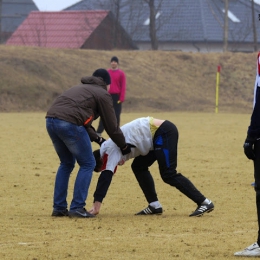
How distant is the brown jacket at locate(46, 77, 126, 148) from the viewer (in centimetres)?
916

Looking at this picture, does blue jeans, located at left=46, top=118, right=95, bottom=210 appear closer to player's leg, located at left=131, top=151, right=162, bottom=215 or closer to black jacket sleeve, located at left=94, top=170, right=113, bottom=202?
black jacket sleeve, located at left=94, top=170, right=113, bottom=202

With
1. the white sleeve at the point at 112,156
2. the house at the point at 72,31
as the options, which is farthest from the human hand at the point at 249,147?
the house at the point at 72,31

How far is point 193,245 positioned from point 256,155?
1.11 m

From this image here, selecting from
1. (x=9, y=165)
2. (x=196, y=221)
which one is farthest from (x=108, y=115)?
(x=9, y=165)

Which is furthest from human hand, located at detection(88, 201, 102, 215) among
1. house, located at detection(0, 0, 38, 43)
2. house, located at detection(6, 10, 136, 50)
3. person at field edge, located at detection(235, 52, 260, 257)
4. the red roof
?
house, located at detection(0, 0, 38, 43)

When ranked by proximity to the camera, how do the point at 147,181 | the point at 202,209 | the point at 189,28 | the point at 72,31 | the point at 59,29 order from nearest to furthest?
the point at 202,209
the point at 147,181
the point at 72,31
the point at 59,29
the point at 189,28

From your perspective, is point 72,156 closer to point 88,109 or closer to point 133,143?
point 88,109

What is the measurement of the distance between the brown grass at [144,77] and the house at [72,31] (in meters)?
9.16

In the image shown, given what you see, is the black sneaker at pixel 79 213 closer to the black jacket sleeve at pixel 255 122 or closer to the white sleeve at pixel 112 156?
the white sleeve at pixel 112 156

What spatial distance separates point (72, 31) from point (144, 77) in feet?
44.2

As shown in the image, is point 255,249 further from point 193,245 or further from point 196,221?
point 196,221

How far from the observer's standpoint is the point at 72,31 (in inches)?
2064

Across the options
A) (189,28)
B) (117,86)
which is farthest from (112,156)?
(189,28)

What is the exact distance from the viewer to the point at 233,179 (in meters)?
13.0
